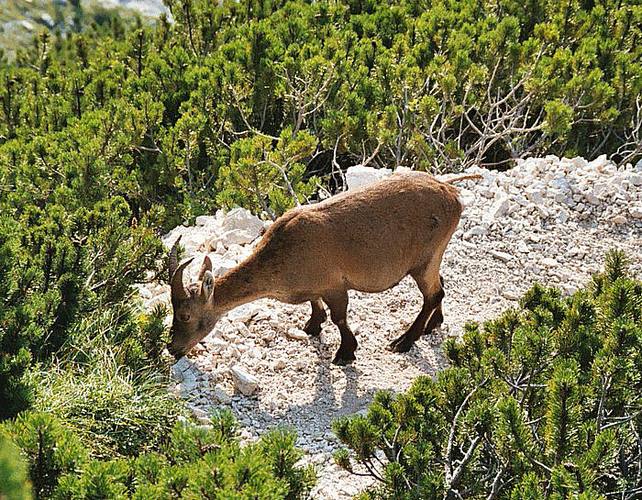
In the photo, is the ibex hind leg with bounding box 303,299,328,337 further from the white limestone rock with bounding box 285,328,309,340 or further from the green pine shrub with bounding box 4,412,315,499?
the green pine shrub with bounding box 4,412,315,499

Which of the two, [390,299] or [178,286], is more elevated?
[178,286]

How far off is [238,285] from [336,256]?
83 cm

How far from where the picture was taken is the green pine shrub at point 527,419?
380 centimetres

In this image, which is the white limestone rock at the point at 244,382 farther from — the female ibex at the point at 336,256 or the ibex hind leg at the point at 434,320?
the ibex hind leg at the point at 434,320

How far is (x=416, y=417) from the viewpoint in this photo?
4281mm

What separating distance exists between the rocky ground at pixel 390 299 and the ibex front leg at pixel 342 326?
0.09 m

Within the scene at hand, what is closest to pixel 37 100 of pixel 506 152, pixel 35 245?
pixel 35 245

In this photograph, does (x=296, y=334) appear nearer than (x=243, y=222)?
Yes

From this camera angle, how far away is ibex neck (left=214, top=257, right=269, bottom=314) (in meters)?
6.29

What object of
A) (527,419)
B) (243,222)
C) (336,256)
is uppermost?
(527,419)

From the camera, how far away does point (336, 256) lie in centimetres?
634

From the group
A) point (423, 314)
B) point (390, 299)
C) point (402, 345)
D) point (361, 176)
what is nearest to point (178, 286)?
point (402, 345)

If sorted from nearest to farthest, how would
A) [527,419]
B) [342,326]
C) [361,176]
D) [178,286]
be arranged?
1. [527,419]
2. [178,286]
3. [342,326]
4. [361,176]

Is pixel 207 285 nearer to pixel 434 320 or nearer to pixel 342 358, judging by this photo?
pixel 342 358
